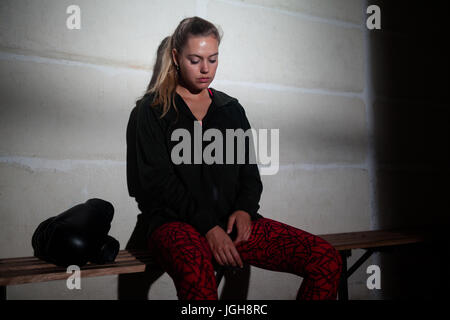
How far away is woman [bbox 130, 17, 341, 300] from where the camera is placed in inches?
45.6

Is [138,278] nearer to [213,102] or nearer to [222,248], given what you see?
[222,248]

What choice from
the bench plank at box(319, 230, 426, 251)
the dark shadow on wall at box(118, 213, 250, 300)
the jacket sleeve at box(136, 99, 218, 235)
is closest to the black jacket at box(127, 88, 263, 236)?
the jacket sleeve at box(136, 99, 218, 235)

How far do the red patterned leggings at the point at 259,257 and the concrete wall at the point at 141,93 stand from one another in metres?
0.53

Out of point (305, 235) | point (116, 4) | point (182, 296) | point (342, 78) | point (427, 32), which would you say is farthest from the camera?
point (427, 32)

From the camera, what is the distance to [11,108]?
147cm

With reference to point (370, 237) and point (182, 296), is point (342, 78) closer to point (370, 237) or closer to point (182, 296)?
point (370, 237)

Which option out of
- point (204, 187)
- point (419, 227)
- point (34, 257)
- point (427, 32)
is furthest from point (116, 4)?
point (419, 227)

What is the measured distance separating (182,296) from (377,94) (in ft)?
5.56

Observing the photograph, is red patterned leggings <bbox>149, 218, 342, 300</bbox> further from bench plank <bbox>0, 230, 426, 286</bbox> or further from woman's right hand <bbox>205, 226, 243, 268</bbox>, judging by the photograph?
bench plank <bbox>0, 230, 426, 286</bbox>

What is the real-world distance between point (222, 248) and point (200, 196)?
270 mm

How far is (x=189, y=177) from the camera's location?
56.1 inches

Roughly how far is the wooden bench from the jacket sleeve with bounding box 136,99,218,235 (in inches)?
9.7
